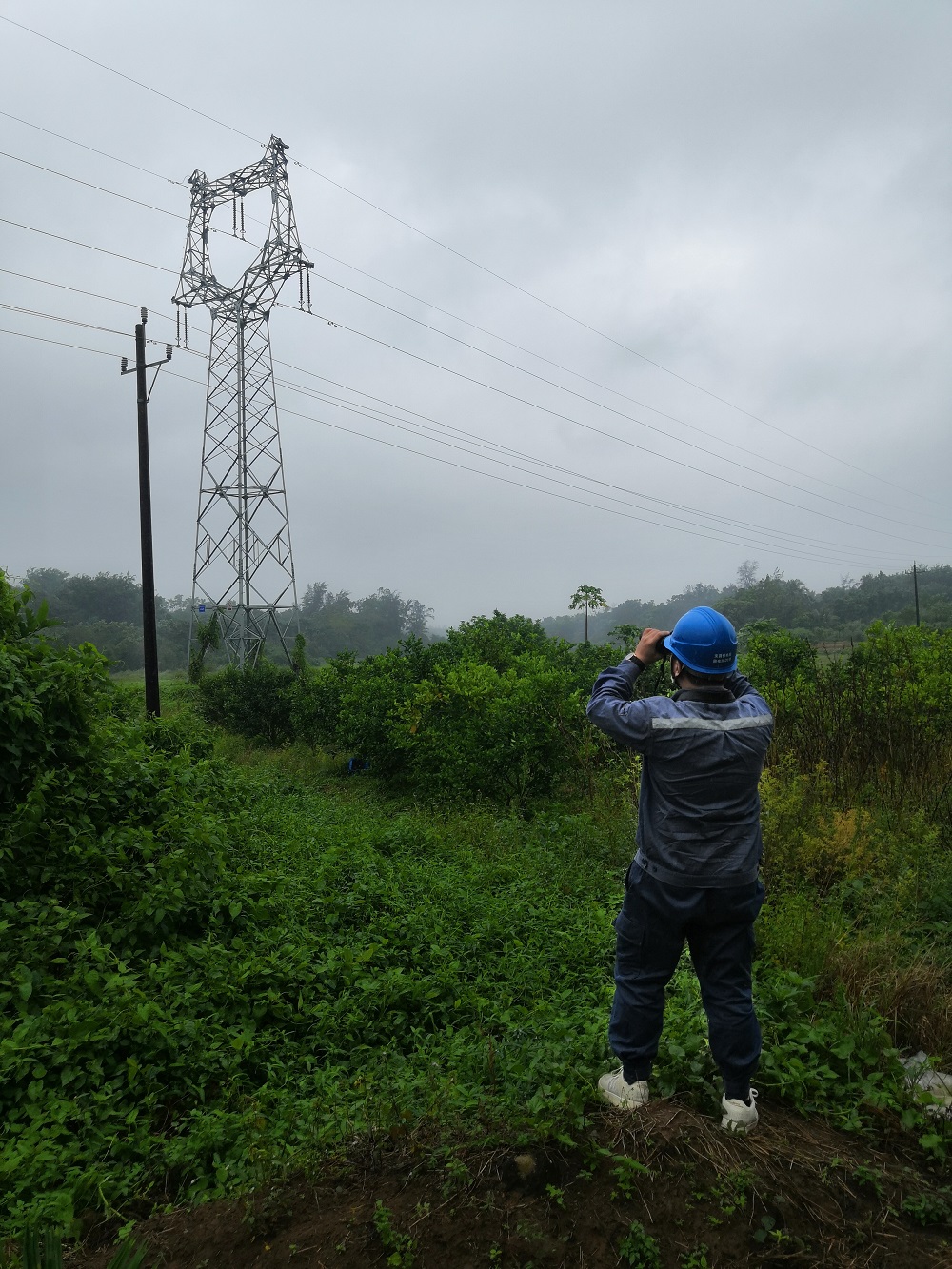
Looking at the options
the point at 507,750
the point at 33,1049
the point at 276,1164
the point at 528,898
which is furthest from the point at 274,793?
the point at 276,1164

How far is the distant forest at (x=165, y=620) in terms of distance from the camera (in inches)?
1640

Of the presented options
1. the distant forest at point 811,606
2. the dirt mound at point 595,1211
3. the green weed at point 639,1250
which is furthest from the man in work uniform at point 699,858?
the distant forest at point 811,606

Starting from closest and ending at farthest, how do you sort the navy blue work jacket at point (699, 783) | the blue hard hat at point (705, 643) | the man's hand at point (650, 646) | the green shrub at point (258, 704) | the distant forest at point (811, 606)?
the navy blue work jacket at point (699, 783) < the blue hard hat at point (705, 643) < the man's hand at point (650, 646) < the green shrub at point (258, 704) < the distant forest at point (811, 606)

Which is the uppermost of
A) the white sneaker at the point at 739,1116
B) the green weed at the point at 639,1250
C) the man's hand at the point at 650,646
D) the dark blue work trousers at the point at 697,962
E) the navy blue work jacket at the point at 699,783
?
the man's hand at the point at 650,646

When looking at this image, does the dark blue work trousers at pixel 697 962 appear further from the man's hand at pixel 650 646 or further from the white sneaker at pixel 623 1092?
the man's hand at pixel 650 646

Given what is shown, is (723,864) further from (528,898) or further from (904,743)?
(904,743)

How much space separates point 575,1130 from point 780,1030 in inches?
53.1

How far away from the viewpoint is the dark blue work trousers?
9.86 feet

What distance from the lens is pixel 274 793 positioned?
10.8 meters

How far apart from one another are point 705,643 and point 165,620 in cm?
4299

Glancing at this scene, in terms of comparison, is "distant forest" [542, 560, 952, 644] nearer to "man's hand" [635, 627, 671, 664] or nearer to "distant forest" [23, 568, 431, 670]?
"distant forest" [23, 568, 431, 670]

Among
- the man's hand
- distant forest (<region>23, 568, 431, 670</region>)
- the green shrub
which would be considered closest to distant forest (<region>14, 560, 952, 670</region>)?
distant forest (<region>23, 568, 431, 670</region>)

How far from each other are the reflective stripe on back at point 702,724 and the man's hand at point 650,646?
344mm

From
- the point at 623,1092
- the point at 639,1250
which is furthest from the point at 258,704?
the point at 639,1250
